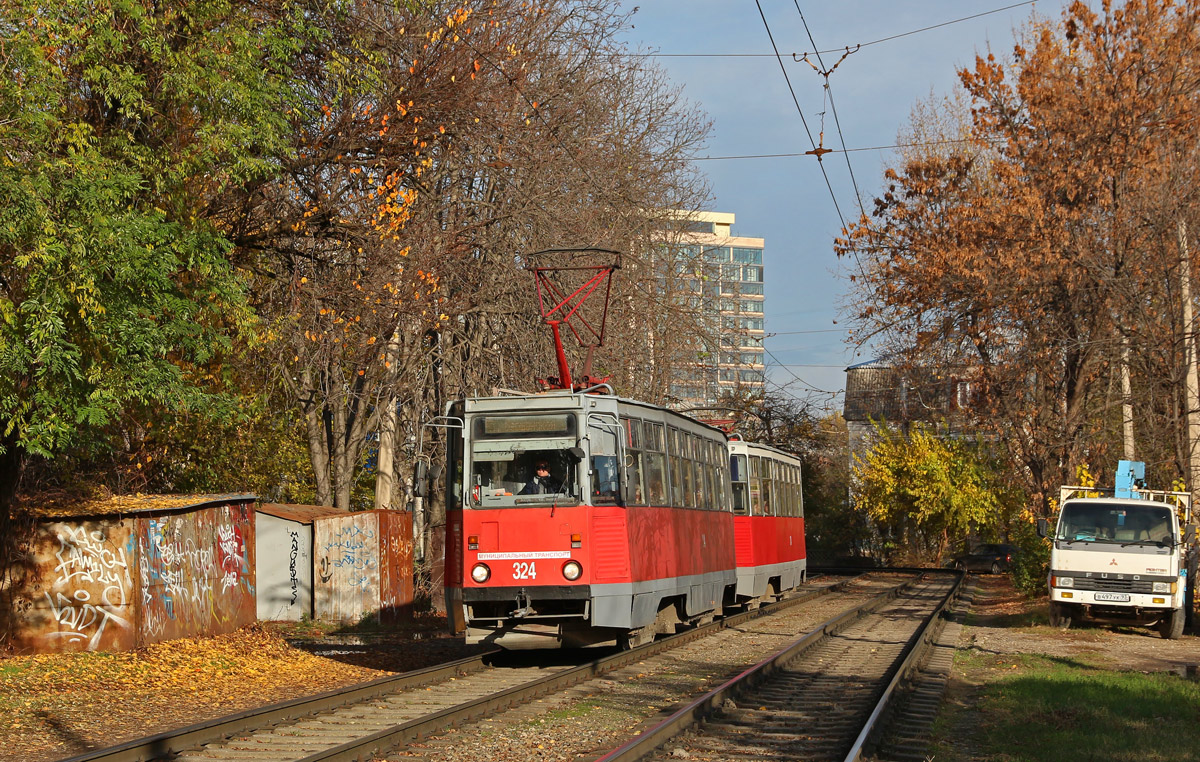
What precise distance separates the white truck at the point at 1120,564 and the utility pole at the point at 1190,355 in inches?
142

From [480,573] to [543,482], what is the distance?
1.22 meters

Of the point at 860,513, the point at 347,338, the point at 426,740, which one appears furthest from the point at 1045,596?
the point at 860,513

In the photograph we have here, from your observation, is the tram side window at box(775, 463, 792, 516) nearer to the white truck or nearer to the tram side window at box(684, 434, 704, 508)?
the white truck

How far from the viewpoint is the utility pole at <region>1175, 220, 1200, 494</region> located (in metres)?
23.6

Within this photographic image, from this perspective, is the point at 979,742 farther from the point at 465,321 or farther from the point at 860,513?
the point at 860,513

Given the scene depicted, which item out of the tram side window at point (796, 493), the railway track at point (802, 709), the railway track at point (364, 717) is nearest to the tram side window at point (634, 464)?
the railway track at point (364, 717)

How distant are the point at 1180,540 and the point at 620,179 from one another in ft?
45.2

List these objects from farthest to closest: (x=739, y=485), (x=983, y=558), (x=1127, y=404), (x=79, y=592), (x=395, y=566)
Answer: (x=983, y=558) < (x=1127, y=404) < (x=739, y=485) < (x=395, y=566) < (x=79, y=592)

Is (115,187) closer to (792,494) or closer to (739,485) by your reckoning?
(739,485)

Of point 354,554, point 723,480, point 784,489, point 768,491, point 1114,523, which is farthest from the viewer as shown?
point 784,489

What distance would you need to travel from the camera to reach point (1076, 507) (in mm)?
20781

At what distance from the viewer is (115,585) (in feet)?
52.7

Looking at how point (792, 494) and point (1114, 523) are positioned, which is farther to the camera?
point (792, 494)

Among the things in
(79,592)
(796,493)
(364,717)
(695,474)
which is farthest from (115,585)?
(796,493)
